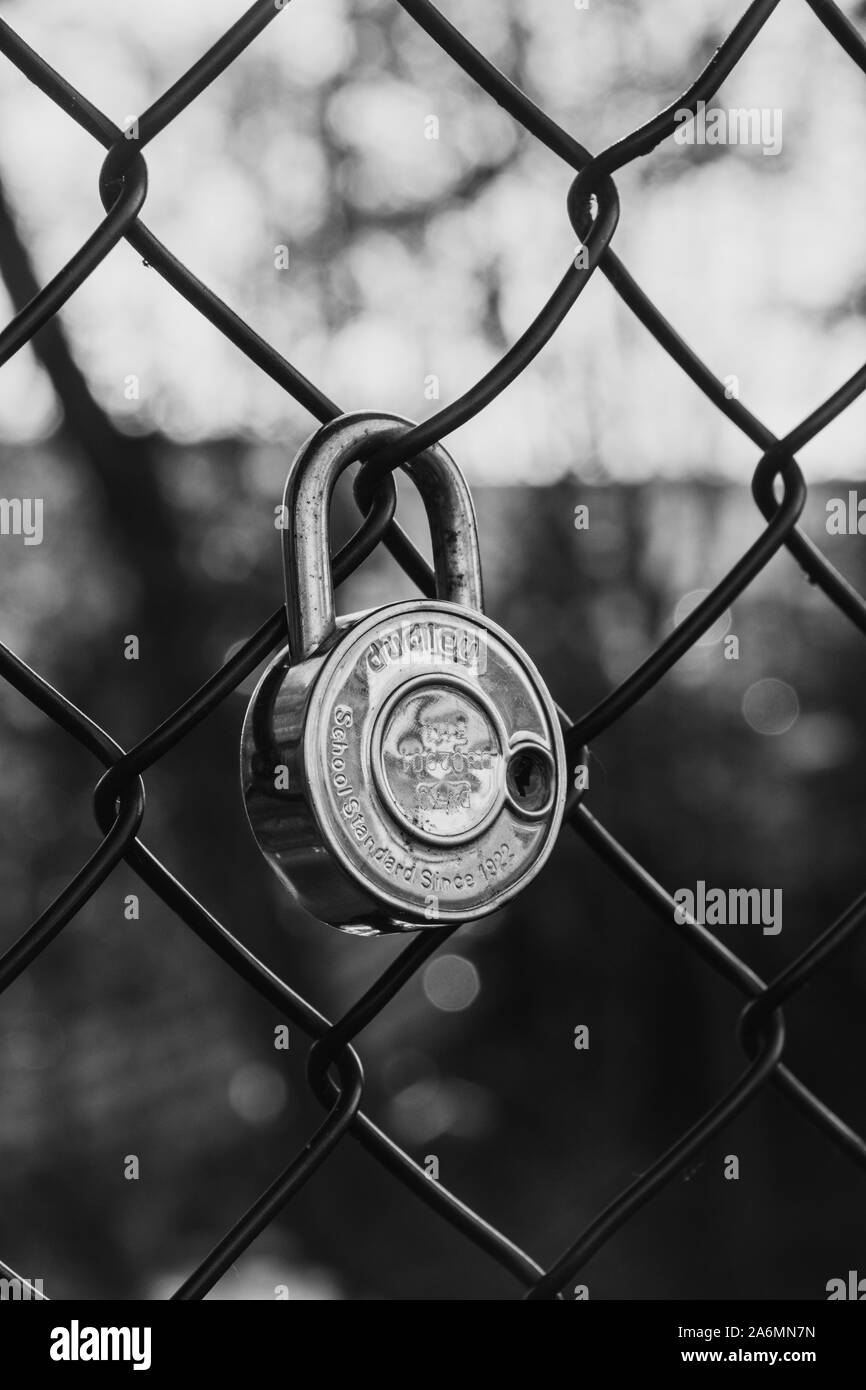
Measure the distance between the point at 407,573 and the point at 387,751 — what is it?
0.14m

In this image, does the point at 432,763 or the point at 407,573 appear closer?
the point at 432,763

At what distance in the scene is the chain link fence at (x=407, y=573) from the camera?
466 millimetres

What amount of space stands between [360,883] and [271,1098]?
4608mm

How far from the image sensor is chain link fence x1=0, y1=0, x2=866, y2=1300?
18.3 inches

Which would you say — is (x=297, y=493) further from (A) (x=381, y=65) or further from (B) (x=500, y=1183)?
(B) (x=500, y=1183)

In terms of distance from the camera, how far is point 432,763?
41 cm

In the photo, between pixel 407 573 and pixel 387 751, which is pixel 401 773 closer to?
pixel 387 751

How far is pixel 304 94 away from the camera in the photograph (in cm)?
246

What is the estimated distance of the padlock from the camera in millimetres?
392

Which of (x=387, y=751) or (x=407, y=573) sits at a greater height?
(x=407, y=573)

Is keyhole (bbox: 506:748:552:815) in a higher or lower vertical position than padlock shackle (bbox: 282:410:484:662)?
lower

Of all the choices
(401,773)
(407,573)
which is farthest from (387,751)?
(407,573)

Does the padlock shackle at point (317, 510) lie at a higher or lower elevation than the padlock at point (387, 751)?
higher

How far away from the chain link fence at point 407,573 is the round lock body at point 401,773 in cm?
7
